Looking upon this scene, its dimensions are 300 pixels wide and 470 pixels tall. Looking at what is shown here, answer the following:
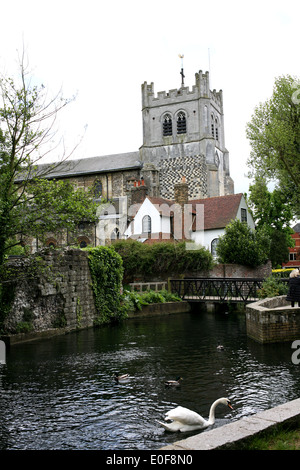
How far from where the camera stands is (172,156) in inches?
1897

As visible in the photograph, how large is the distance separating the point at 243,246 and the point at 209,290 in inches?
217

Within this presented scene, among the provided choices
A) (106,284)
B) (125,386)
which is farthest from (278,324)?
(106,284)

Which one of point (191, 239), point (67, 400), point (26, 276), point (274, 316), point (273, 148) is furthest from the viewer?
point (191, 239)

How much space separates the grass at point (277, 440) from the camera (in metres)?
4.48

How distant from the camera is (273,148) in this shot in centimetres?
2402

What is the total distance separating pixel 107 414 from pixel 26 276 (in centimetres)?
932

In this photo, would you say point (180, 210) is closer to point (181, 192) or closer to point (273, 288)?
point (181, 192)

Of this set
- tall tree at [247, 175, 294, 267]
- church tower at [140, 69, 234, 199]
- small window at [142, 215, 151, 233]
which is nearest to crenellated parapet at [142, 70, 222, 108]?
church tower at [140, 69, 234, 199]

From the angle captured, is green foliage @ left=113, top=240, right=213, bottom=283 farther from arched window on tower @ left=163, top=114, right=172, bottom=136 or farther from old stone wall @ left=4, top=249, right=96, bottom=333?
arched window on tower @ left=163, top=114, right=172, bottom=136

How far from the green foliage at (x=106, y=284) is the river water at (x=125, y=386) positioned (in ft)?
15.2

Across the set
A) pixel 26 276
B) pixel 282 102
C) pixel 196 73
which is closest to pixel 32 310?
pixel 26 276

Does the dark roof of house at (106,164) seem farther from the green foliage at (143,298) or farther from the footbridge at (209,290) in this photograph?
the green foliage at (143,298)

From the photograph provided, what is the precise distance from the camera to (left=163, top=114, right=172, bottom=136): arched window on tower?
4947 cm
